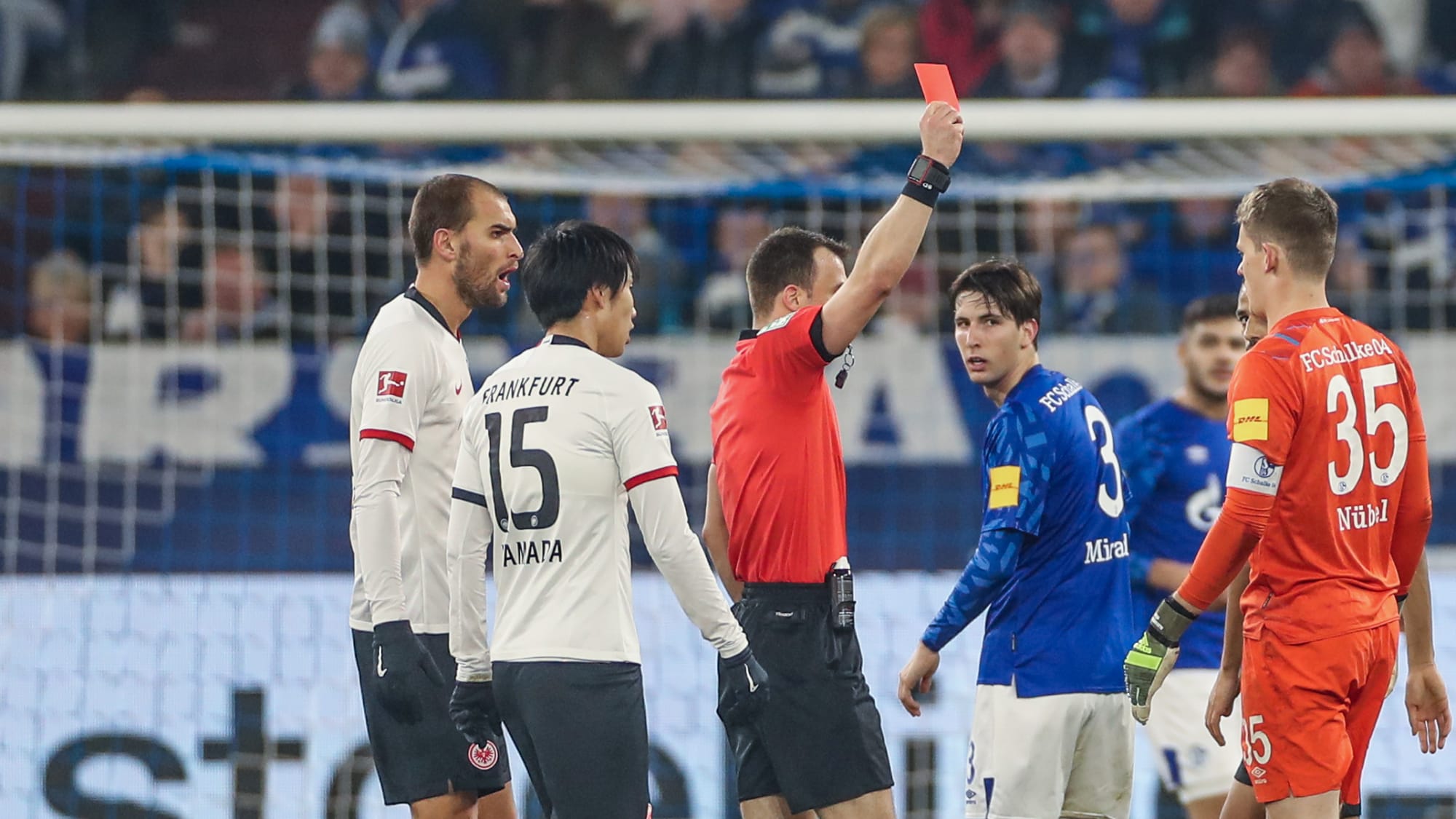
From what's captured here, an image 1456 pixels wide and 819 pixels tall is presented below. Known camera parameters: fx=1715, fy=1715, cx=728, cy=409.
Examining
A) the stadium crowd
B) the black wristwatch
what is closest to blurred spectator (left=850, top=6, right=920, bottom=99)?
the stadium crowd

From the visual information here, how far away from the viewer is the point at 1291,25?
38.3 ft

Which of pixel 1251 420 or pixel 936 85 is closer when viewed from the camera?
pixel 1251 420

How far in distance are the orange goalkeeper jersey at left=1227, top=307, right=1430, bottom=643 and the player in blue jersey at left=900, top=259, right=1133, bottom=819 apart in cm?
58

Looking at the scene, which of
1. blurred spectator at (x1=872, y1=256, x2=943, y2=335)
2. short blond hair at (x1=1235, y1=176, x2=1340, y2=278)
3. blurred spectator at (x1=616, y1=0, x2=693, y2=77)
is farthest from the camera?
blurred spectator at (x1=616, y1=0, x2=693, y2=77)

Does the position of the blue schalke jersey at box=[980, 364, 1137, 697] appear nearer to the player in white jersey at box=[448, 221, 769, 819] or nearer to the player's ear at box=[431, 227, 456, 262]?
the player in white jersey at box=[448, 221, 769, 819]

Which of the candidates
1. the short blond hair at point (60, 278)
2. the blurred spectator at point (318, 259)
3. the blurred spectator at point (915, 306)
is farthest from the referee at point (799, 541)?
the short blond hair at point (60, 278)

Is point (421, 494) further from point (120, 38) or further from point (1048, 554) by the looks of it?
point (120, 38)

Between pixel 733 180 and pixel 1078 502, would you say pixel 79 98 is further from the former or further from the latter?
pixel 1078 502

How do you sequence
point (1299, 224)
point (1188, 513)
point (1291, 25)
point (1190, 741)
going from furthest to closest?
point (1291, 25) < point (1188, 513) < point (1190, 741) < point (1299, 224)

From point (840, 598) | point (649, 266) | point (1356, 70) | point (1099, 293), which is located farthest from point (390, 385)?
point (1356, 70)

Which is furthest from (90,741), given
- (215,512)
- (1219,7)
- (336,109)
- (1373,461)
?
(1219,7)

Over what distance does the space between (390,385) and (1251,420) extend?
219 centimetres

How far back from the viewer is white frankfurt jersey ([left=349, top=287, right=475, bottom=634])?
446 centimetres

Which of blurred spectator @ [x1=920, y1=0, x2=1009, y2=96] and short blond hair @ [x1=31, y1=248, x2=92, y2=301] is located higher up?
blurred spectator @ [x1=920, y1=0, x2=1009, y2=96]
